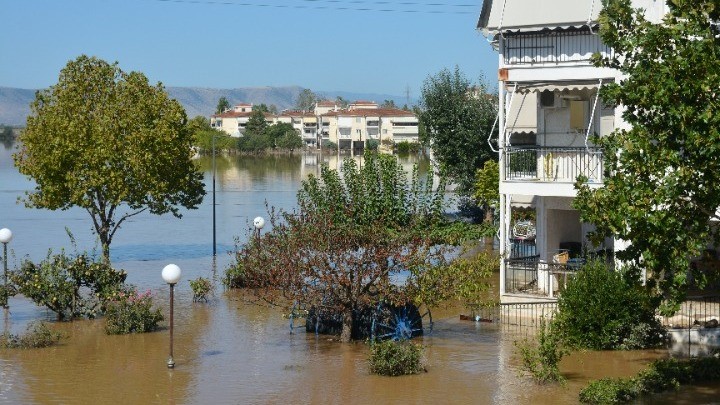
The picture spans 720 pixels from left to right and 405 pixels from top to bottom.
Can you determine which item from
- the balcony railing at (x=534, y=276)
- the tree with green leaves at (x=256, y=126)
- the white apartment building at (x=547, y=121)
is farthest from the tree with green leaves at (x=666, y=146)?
the tree with green leaves at (x=256, y=126)

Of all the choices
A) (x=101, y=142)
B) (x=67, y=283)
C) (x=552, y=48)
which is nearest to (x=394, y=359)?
(x=552, y=48)

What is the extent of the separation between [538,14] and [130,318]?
11.2 meters

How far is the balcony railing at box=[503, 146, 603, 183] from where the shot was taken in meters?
24.1

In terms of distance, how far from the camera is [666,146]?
48.9ft

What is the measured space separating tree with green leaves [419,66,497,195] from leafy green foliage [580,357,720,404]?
91.8ft

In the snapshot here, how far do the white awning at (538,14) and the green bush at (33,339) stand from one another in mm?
11697

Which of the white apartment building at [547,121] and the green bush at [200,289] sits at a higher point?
the white apartment building at [547,121]

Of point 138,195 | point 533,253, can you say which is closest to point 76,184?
point 138,195

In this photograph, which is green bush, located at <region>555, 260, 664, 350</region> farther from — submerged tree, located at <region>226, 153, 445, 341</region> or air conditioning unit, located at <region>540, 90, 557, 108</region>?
air conditioning unit, located at <region>540, 90, 557, 108</region>

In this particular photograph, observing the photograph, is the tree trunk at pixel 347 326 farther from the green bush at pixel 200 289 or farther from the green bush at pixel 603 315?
the green bush at pixel 200 289

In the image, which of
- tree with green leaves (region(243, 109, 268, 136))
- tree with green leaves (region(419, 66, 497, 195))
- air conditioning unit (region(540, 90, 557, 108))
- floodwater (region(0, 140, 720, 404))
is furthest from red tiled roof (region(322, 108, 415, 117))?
air conditioning unit (region(540, 90, 557, 108))

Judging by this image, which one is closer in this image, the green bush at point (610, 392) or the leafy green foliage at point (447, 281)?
the green bush at point (610, 392)

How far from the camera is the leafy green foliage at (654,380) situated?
17.4m

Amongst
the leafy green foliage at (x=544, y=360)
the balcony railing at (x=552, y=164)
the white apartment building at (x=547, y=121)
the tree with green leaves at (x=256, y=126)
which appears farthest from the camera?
the tree with green leaves at (x=256, y=126)
